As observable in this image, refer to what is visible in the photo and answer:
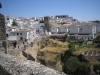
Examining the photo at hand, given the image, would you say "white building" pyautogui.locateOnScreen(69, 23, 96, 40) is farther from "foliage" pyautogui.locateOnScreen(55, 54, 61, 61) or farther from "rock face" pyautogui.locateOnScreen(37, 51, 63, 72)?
"rock face" pyautogui.locateOnScreen(37, 51, 63, 72)

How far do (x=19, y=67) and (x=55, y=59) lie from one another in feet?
60.9

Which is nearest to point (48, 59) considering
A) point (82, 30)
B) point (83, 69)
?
point (83, 69)

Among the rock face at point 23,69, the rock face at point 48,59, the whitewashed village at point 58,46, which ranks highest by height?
the rock face at point 23,69

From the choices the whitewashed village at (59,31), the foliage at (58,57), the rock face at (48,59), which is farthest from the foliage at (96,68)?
the whitewashed village at (59,31)

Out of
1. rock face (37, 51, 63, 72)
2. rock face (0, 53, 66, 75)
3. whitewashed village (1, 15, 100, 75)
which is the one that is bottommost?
rock face (37, 51, 63, 72)

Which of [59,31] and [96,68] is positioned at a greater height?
[59,31]

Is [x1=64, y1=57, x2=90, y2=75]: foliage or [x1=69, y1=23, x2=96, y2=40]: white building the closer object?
[x1=64, y1=57, x2=90, y2=75]: foliage

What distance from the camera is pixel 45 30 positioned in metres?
38.8

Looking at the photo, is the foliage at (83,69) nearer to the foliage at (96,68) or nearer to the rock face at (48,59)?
the foliage at (96,68)

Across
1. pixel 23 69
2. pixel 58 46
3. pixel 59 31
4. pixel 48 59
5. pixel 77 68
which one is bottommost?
pixel 48 59

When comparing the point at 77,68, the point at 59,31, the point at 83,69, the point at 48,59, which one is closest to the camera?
the point at 83,69

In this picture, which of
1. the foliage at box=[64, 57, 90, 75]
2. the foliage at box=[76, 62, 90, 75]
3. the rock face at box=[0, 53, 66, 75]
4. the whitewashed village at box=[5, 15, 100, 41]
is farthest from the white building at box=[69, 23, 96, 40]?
the rock face at box=[0, 53, 66, 75]

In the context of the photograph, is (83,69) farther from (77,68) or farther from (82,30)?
(82,30)

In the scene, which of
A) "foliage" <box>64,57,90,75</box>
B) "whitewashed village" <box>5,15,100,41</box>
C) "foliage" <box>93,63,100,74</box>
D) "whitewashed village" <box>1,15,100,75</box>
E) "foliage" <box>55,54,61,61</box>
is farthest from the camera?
"whitewashed village" <box>5,15,100,41</box>
